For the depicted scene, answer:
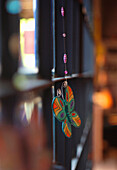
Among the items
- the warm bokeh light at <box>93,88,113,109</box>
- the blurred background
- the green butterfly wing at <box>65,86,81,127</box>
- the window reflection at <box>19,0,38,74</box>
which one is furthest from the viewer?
the warm bokeh light at <box>93,88,113,109</box>

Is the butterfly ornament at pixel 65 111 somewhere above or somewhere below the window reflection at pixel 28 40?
below

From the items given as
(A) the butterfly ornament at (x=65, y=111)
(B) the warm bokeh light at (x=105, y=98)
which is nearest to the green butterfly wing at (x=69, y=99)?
(A) the butterfly ornament at (x=65, y=111)

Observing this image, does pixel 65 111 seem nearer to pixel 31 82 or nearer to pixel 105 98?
pixel 31 82

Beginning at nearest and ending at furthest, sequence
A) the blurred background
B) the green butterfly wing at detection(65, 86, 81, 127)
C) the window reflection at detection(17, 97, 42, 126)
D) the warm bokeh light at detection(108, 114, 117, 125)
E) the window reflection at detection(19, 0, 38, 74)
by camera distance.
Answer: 1. the blurred background
2. the window reflection at detection(17, 97, 42, 126)
3. the window reflection at detection(19, 0, 38, 74)
4. the green butterfly wing at detection(65, 86, 81, 127)
5. the warm bokeh light at detection(108, 114, 117, 125)

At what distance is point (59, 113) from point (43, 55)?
0.25 m

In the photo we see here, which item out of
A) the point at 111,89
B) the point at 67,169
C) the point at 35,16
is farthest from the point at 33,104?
the point at 111,89

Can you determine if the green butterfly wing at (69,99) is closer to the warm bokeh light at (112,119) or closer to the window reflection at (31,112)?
the window reflection at (31,112)

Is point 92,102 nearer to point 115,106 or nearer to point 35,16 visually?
point 115,106

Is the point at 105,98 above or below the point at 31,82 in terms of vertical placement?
below

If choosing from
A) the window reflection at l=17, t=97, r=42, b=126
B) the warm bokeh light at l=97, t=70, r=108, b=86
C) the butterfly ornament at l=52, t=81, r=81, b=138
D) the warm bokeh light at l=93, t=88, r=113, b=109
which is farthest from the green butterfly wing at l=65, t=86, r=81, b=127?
the warm bokeh light at l=97, t=70, r=108, b=86

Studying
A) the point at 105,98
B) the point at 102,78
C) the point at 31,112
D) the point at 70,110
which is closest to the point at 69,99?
the point at 70,110

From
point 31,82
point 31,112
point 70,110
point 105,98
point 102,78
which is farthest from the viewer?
point 102,78

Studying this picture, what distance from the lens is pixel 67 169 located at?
1202 millimetres

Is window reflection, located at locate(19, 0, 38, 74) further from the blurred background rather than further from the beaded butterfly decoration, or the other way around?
the beaded butterfly decoration
